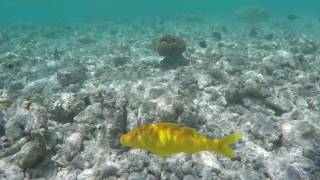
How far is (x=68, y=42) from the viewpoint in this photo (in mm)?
25031

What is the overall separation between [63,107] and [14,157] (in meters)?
2.23

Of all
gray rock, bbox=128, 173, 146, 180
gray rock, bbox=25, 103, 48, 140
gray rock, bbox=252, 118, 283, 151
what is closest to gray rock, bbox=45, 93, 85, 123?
gray rock, bbox=25, 103, 48, 140

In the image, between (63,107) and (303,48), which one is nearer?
(63,107)

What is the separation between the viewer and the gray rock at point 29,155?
24.2 ft

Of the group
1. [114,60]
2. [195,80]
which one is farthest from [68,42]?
[195,80]

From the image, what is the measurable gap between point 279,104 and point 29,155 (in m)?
6.46

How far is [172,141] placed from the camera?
14.6 feet

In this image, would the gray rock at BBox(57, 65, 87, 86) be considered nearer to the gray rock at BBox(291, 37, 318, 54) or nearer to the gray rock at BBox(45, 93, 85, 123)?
the gray rock at BBox(45, 93, 85, 123)

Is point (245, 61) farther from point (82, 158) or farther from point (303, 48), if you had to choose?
point (82, 158)

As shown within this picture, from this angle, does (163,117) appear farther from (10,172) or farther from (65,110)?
(10,172)

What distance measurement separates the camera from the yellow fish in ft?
14.3

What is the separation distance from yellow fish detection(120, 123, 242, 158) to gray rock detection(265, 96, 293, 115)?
6.18 meters

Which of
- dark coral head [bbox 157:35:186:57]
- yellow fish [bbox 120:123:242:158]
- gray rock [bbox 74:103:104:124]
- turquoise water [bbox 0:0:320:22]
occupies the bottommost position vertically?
turquoise water [bbox 0:0:320:22]

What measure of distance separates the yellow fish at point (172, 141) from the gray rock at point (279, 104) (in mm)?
6183
